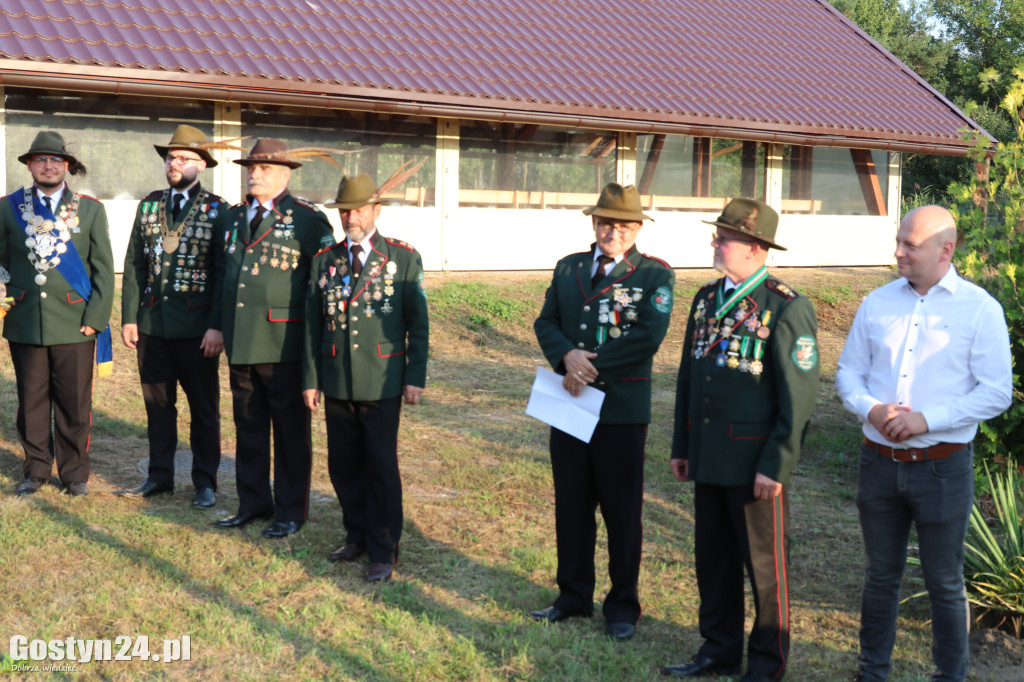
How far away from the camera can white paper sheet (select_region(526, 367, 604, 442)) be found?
442cm

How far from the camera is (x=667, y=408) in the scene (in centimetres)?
901

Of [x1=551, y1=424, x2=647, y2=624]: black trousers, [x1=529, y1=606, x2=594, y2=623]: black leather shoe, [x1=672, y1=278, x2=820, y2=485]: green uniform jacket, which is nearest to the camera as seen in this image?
[x1=672, y1=278, x2=820, y2=485]: green uniform jacket

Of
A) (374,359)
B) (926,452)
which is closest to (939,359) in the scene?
(926,452)

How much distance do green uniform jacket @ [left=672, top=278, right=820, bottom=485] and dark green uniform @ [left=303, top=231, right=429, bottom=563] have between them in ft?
5.50

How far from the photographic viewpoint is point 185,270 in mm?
6109

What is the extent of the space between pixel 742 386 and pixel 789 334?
28 centimetres

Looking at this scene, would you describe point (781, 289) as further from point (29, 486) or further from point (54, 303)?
point (29, 486)

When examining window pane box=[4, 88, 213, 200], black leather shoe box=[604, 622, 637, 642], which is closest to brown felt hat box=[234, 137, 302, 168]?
black leather shoe box=[604, 622, 637, 642]

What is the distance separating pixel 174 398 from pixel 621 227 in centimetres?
341

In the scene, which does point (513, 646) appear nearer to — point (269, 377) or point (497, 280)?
point (269, 377)

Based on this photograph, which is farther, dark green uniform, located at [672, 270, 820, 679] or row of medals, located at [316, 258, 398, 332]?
row of medals, located at [316, 258, 398, 332]

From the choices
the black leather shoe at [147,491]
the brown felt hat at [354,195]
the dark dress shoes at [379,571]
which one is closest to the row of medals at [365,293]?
the brown felt hat at [354,195]

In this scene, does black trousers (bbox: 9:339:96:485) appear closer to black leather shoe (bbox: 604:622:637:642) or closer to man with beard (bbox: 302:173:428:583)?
A: man with beard (bbox: 302:173:428:583)

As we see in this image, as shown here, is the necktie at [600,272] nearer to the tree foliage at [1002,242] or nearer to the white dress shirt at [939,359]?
the white dress shirt at [939,359]
